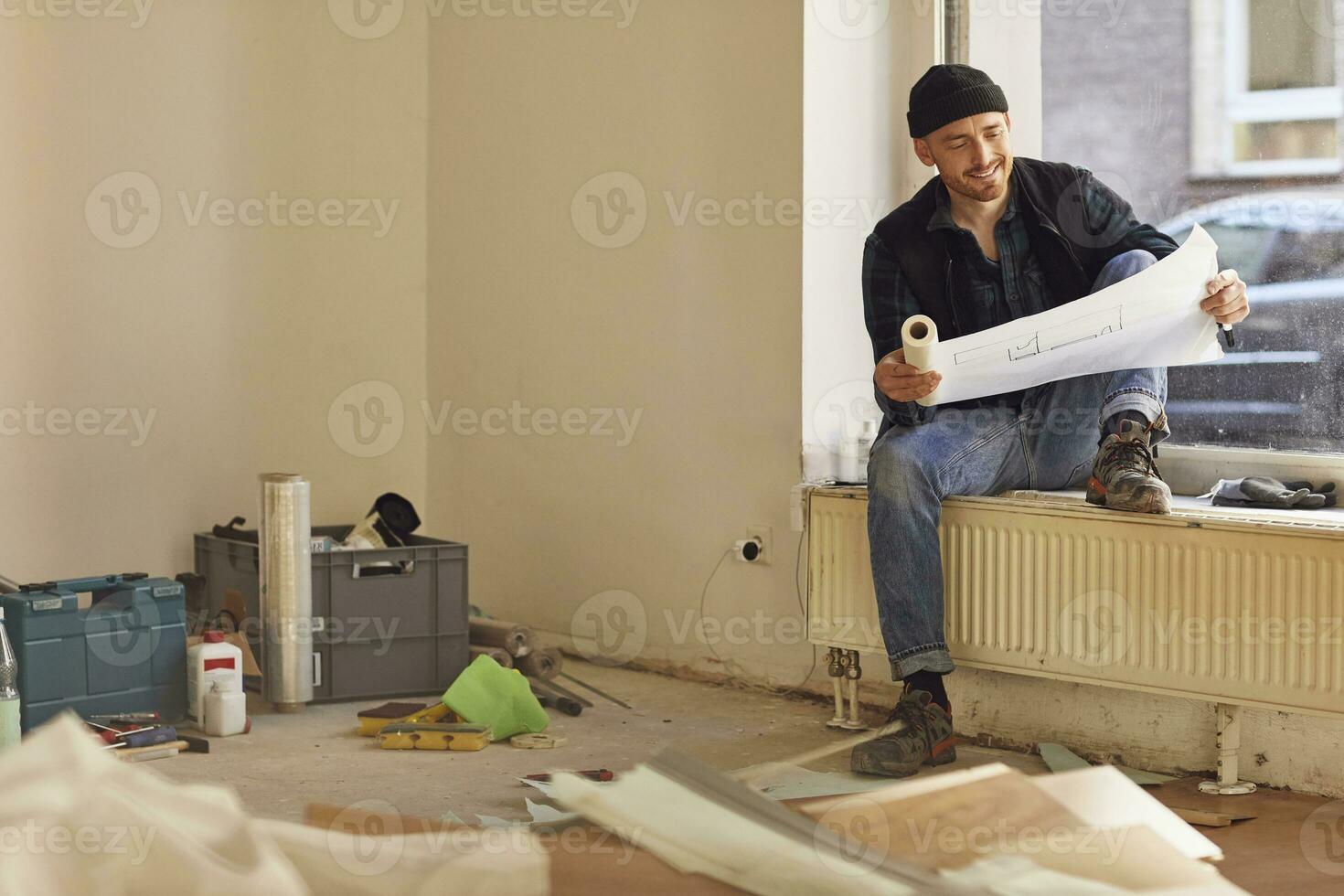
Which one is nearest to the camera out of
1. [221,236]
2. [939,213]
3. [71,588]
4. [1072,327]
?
[1072,327]

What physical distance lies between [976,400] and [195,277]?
2.09m

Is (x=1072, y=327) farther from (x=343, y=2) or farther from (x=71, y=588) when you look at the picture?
(x=343, y=2)

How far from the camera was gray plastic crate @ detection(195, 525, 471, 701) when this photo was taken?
3.25 meters

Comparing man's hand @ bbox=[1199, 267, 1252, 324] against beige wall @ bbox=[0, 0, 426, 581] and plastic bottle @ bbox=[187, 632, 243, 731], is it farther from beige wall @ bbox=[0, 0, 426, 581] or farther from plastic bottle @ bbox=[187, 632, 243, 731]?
beige wall @ bbox=[0, 0, 426, 581]

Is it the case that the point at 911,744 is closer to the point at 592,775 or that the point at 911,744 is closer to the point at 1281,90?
the point at 592,775

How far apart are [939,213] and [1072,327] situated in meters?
0.40

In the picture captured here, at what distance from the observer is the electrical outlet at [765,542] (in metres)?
3.27

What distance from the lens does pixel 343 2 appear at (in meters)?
3.88

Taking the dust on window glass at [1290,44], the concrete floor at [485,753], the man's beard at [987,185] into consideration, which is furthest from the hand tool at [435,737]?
the dust on window glass at [1290,44]

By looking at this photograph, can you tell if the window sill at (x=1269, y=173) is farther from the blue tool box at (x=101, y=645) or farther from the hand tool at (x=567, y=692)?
the blue tool box at (x=101, y=645)

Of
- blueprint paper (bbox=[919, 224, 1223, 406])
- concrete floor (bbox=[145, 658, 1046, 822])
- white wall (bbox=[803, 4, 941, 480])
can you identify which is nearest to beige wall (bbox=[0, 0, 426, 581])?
concrete floor (bbox=[145, 658, 1046, 822])

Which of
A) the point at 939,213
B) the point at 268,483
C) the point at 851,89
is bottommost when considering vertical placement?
the point at 268,483

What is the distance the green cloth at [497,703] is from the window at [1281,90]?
6.03ft

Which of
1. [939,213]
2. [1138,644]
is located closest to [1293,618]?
[1138,644]
